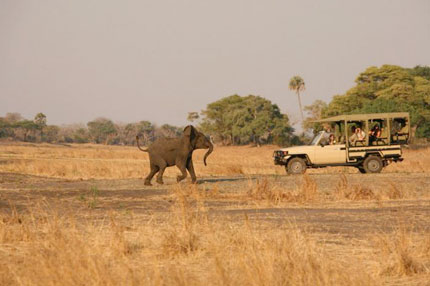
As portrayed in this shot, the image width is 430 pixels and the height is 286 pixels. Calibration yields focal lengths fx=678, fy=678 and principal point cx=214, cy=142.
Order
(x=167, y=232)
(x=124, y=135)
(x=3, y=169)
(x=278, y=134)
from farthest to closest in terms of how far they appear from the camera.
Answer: (x=124, y=135)
(x=278, y=134)
(x=3, y=169)
(x=167, y=232)

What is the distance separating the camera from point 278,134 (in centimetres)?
9112

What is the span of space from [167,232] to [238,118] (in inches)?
3313

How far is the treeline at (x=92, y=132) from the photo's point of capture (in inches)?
5098

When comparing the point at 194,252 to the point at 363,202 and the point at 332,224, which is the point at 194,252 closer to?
the point at 332,224

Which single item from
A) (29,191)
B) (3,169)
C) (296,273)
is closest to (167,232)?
(296,273)

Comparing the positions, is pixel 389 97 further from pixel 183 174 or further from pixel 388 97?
pixel 183 174

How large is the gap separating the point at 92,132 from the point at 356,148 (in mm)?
126877

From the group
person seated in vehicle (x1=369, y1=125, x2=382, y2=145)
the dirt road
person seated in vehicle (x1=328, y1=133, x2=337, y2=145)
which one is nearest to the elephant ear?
the dirt road

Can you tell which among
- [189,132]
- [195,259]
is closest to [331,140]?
[189,132]

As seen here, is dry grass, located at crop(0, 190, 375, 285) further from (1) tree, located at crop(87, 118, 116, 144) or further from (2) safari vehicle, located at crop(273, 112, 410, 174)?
(1) tree, located at crop(87, 118, 116, 144)

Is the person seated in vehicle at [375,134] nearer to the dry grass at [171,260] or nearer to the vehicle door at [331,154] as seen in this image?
the vehicle door at [331,154]

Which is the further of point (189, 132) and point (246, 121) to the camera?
point (246, 121)

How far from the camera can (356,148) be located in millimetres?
28031

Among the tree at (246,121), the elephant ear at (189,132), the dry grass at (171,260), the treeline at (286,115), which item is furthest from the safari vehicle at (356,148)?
the tree at (246,121)
